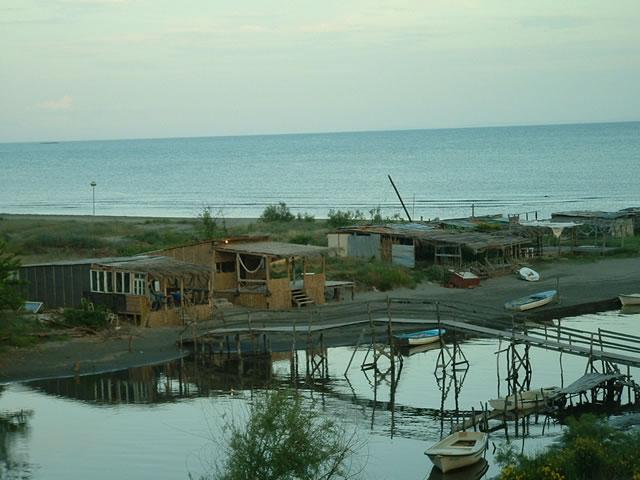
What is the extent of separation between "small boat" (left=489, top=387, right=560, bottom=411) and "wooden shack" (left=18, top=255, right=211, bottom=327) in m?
13.2

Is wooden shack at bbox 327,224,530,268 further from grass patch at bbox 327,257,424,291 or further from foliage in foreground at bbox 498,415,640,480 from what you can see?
foliage in foreground at bbox 498,415,640,480

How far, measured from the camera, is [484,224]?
56.9 m

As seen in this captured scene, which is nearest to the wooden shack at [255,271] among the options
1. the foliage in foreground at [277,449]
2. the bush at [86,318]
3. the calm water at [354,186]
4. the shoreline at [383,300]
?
the shoreline at [383,300]

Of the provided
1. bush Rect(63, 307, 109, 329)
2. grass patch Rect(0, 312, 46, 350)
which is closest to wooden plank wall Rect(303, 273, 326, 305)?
bush Rect(63, 307, 109, 329)

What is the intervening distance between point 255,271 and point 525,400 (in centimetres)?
1516

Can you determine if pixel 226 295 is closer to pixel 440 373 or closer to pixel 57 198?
pixel 440 373

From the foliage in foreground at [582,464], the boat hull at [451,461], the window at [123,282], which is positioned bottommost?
the boat hull at [451,461]

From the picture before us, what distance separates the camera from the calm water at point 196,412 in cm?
2598

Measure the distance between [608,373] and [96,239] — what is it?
31957 mm

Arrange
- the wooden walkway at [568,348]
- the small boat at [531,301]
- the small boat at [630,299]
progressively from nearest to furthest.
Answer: the wooden walkway at [568,348], the small boat at [531,301], the small boat at [630,299]

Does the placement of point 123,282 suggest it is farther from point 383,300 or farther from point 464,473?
point 464,473

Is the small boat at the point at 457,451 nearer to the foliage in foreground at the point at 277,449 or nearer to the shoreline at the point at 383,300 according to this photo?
the foliage in foreground at the point at 277,449

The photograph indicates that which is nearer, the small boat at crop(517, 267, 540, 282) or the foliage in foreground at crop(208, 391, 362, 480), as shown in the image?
the foliage in foreground at crop(208, 391, 362, 480)

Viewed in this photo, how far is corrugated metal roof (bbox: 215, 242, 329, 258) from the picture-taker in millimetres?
41062
